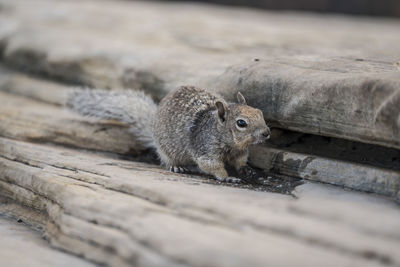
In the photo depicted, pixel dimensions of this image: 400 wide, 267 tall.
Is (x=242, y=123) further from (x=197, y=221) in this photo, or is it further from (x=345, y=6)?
(x=345, y=6)

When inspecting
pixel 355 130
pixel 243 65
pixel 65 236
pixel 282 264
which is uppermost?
pixel 243 65

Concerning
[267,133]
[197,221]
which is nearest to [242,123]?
[267,133]

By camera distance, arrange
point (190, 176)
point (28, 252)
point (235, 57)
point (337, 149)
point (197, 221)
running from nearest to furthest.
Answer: point (197, 221), point (28, 252), point (337, 149), point (190, 176), point (235, 57)

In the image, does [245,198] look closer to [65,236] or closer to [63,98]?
[65,236]

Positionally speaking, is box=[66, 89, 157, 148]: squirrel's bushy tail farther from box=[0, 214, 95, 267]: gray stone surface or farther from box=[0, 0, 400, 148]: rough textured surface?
box=[0, 214, 95, 267]: gray stone surface

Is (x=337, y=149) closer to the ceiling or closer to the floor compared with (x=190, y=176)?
closer to the ceiling

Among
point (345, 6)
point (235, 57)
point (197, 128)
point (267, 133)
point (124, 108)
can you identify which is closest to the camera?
point (267, 133)

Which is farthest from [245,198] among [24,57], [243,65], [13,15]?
[13,15]

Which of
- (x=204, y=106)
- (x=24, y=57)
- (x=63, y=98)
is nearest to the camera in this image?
(x=204, y=106)
